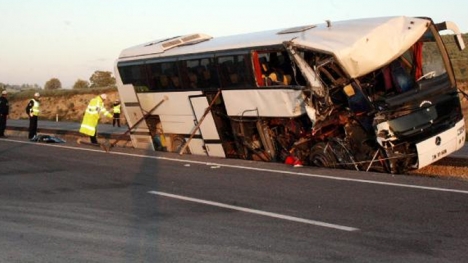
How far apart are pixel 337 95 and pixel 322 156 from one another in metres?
1.28

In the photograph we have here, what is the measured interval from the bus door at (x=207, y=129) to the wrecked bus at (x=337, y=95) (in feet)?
0.17

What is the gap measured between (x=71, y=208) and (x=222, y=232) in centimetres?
279

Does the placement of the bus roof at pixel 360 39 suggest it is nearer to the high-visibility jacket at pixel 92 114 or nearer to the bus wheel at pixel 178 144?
the bus wheel at pixel 178 144

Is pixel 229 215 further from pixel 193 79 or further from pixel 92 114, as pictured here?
pixel 92 114

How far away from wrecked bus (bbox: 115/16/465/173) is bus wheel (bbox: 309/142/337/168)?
0.02 m

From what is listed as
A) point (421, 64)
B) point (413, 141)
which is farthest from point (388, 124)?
point (421, 64)

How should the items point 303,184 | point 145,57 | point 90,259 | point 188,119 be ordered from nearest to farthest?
point 90,259, point 303,184, point 188,119, point 145,57

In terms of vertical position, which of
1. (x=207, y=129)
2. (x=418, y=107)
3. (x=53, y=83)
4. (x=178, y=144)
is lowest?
(x=53, y=83)

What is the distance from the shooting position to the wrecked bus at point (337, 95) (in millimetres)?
11406

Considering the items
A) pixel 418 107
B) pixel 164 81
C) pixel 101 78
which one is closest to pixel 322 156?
pixel 418 107

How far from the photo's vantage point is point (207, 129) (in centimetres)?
1518

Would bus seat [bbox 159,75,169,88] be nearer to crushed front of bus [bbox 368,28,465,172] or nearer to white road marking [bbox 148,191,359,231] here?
crushed front of bus [bbox 368,28,465,172]

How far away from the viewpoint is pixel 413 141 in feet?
36.9

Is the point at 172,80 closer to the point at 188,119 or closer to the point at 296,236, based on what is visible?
the point at 188,119
